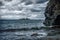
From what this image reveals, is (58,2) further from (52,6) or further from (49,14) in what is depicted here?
(49,14)

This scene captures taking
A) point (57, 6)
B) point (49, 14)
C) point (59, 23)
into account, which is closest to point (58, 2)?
point (57, 6)

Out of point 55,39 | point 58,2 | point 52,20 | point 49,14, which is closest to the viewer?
point 55,39

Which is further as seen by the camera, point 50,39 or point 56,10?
point 56,10

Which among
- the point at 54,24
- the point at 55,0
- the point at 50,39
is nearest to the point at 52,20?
the point at 54,24

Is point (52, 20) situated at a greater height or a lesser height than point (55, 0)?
lesser

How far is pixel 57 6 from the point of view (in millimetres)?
81375

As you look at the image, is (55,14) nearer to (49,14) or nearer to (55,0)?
(55,0)

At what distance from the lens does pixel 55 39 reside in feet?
143

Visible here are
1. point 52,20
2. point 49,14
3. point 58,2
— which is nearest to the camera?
point 58,2

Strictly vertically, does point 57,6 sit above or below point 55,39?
above

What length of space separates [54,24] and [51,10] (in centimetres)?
990

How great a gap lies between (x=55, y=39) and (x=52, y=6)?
47.4 m

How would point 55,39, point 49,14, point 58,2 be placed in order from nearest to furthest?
1. point 55,39
2. point 58,2
3. point 49,14

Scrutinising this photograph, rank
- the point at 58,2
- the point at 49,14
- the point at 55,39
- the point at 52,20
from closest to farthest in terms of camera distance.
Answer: the point at 55,39 → the point at 58,2 → the point at 52,20 → the point at 49,14
